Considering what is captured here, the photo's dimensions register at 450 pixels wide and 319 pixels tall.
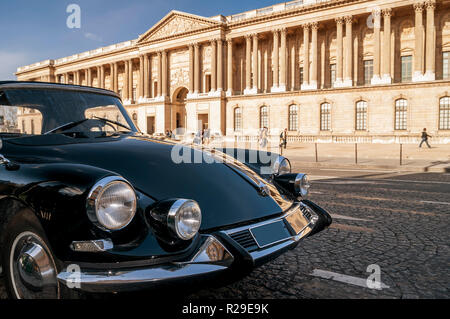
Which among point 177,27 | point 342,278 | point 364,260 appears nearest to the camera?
point 342,278

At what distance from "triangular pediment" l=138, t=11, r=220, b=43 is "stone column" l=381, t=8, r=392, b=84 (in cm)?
1981

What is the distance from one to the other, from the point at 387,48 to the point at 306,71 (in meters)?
8.83

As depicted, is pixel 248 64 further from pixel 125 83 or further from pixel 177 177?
pixel 177 177

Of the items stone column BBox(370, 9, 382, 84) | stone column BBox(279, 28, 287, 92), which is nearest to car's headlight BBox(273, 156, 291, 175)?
stone column BBox(370, 9, 382, 84)

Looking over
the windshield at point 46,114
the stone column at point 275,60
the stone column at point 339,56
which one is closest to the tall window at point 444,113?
the stone column at point 339,56

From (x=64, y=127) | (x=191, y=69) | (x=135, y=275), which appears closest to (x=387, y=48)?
(x=191, y=69)

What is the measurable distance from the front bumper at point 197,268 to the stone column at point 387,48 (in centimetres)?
3821

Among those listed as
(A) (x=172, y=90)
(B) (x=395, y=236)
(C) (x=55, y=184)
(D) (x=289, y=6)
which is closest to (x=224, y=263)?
(C) (x=55, y=184)

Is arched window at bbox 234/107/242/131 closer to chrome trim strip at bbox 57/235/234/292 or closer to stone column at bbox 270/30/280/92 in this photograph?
stone column at bbox 270/30/280/92

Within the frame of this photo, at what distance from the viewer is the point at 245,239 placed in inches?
89.4

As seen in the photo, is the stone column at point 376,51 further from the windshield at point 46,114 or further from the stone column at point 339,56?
the windshield at point 46,114

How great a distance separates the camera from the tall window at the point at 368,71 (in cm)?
3928

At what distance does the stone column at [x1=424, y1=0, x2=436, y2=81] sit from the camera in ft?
110

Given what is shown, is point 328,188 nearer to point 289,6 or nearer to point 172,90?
point 289,6
